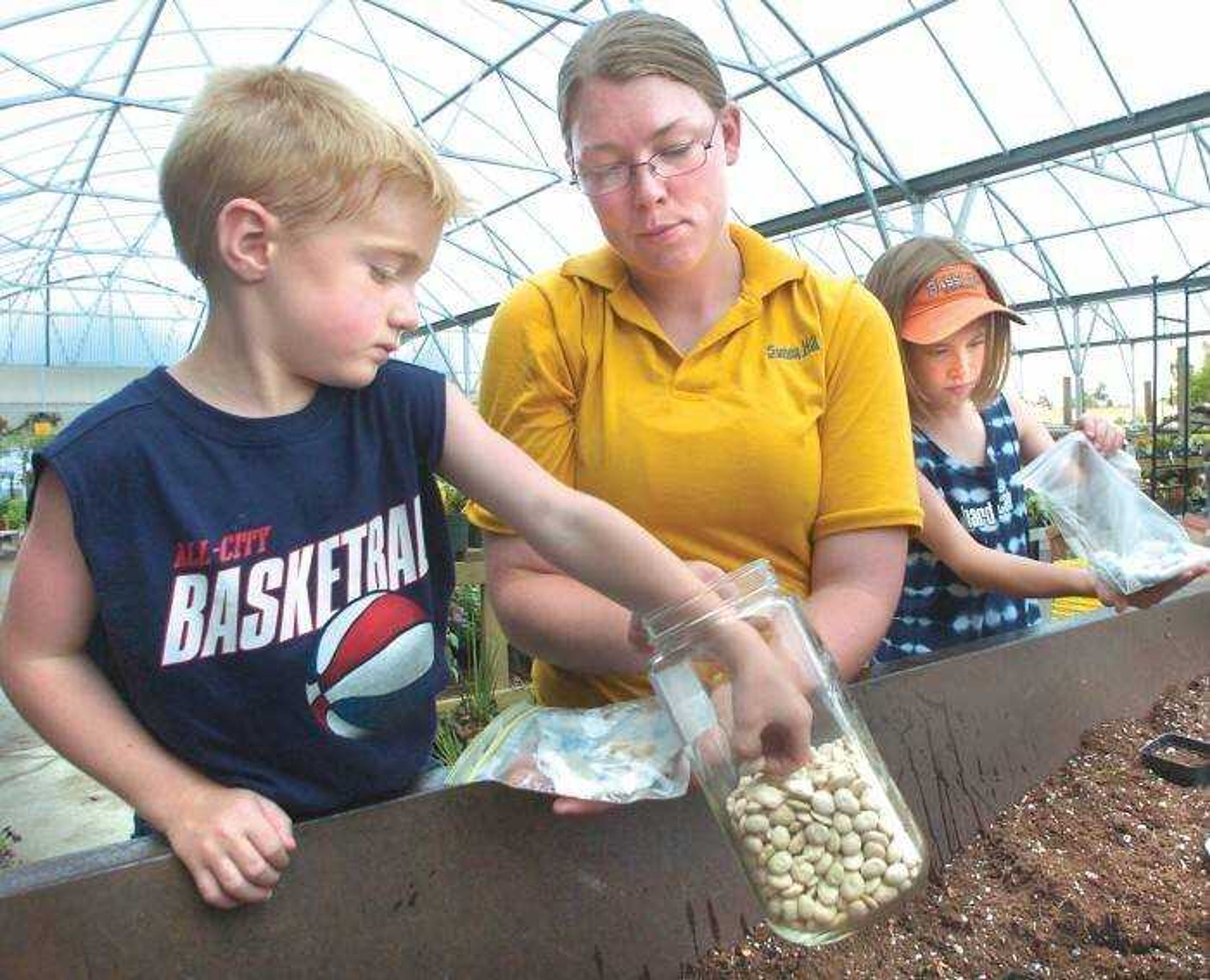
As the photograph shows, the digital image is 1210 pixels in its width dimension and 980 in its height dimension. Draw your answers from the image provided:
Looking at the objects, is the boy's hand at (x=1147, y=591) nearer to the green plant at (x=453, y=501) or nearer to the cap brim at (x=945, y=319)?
the cap brim at (x=945, y=319)

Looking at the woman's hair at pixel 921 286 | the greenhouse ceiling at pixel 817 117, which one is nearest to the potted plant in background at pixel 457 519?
the greenhouse ceiling at pixel 817 117

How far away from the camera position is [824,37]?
1063 centimetres

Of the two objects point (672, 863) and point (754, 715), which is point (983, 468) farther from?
point (754, 715)

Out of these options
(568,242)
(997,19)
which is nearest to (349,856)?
(997,19)

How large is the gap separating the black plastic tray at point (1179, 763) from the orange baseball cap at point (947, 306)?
0.69m

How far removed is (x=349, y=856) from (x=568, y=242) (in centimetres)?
1841

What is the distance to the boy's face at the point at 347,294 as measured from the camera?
973mm

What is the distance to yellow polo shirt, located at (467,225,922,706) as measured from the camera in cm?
125

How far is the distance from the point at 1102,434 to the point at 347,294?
55.4 inches

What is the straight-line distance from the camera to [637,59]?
1.19 meters

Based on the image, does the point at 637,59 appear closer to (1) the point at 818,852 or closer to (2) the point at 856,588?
(2) the point at 856,588

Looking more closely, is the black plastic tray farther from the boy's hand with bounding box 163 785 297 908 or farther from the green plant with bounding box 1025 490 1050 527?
the green plant with bounding box 1025 490 1050 527

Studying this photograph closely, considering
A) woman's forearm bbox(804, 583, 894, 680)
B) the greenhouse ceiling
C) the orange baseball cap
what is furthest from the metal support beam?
woman's forearm bbox(804, 583, 894, 680)

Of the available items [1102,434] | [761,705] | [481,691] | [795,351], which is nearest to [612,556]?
[761,705]
